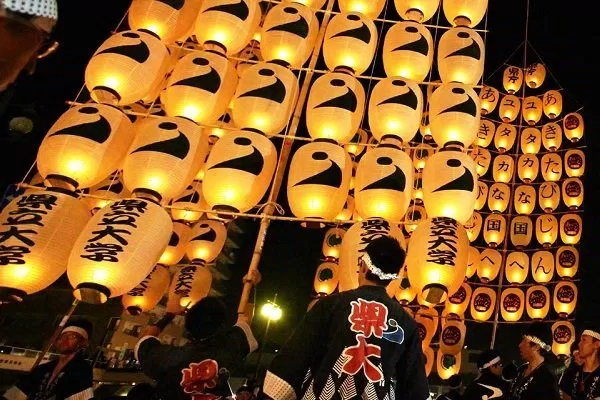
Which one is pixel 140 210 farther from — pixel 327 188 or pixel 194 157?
pixel 327 188

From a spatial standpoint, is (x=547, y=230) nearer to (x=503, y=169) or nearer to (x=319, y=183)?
(x=503, y=169)

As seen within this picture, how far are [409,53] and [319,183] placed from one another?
2344 millimetres

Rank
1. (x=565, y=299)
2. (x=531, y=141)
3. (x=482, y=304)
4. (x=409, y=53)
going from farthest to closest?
Answer: (x=531, y=141), (x=482, y=304), (x=565, y=299), (x=409, y=53)

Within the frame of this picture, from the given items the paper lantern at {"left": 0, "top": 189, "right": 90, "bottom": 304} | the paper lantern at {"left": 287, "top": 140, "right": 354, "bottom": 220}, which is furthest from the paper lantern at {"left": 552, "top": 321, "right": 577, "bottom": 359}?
the paper lantern at {"left": 0, "top": 189, "right": 90, "bottom": 304}

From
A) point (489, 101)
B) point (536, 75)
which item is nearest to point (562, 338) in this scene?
point (489, 101)

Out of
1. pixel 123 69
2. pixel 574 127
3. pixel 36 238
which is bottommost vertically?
pixel 36 238

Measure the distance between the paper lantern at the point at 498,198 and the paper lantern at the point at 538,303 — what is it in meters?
2.12

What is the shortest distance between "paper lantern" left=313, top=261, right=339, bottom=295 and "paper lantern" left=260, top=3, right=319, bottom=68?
5391mm

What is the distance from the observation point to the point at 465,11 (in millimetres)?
7871

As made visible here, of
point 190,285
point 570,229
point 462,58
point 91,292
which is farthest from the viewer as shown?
point 570,229

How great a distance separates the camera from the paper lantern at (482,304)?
454 inches

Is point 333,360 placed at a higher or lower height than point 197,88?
lower

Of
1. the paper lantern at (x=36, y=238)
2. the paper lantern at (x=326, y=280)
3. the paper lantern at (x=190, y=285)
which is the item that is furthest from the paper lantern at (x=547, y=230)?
the paper lantern at (x=36, y=238)

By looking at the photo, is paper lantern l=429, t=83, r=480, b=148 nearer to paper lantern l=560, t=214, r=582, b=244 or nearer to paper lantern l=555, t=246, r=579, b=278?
paper lantern l=555, t=246, r=579, b=278
